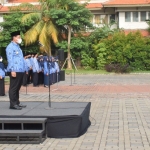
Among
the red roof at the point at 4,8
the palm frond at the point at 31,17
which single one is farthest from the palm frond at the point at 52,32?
the red roof at the point at 4,8

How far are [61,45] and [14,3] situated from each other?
450 inches

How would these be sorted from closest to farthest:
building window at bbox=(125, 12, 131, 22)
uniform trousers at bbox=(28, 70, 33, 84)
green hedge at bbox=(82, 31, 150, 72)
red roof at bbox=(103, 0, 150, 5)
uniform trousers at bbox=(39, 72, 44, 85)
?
uniform trousers at bbox=(39, 72, 44, 85) < uniform trousers at bbox=(28, 70, 33, 84) < green hedge at bbox=(82, 31, 150, 72) < red roof at bbox=(103, 0, 150, 5) < building window at bbox=(125, 12, 131, 22)

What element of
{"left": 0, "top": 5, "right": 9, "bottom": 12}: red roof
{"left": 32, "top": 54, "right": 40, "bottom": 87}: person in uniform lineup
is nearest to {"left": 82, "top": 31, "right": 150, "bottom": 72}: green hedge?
{"left": 0, "top": 5, "right": 9, "bottom": 12}: red roof

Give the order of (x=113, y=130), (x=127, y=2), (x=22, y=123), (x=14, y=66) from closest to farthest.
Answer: (x=22, y=123)
(x=113, y=130)
(x=14, y=66)
(x=127, y=2)

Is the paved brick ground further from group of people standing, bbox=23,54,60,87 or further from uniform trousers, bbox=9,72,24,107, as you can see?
group of people standing, bbox=23,54,60,87

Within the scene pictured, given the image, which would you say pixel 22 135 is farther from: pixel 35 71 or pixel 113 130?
pixel 35 71

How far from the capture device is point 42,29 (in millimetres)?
34500

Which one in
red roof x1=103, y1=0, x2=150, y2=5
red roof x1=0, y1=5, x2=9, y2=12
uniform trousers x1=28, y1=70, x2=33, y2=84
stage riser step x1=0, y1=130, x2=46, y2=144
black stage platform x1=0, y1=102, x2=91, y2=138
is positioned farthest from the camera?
red roof x1=0, y1=5, x2=9, y2=12

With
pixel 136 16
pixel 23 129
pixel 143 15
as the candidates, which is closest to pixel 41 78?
pixel 23 129

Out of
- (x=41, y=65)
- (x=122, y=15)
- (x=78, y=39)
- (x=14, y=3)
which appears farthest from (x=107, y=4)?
(x=41, y=65)

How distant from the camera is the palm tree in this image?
34.4m

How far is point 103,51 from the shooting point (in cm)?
3469

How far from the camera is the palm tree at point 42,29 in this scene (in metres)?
34.4

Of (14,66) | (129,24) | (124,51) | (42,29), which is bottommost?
(14,66)
